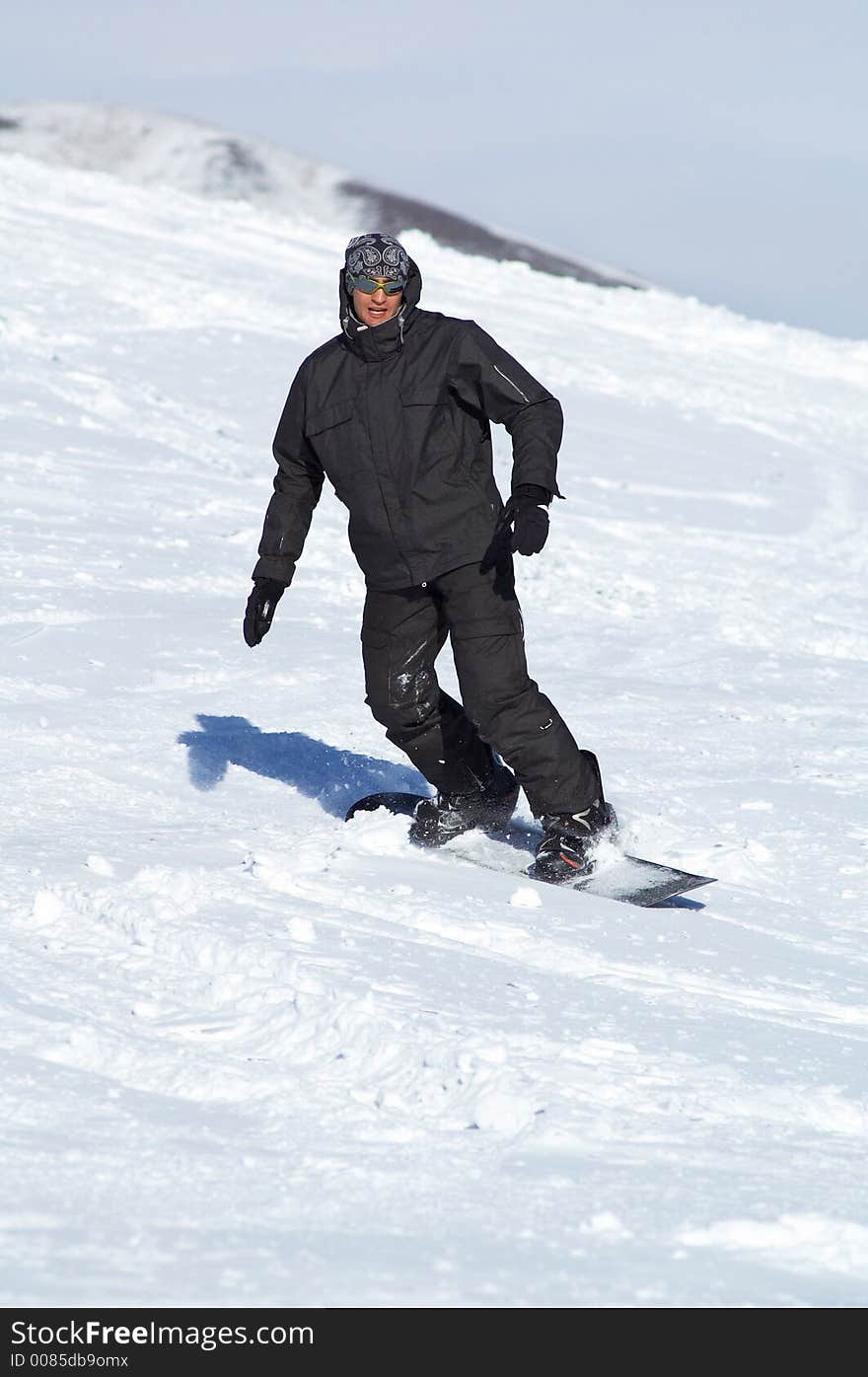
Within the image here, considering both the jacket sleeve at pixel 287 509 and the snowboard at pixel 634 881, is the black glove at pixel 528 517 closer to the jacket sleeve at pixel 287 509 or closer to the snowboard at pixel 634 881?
the jacket sleeve at pixel 287 509

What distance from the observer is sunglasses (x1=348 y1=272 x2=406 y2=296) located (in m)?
4.22

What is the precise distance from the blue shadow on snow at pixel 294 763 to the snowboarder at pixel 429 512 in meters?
0.68

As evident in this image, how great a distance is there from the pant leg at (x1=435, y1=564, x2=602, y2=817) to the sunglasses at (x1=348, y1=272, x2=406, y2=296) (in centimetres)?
80

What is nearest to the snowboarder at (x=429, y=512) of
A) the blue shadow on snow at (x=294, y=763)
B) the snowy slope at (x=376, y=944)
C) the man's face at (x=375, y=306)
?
the man's face at (x=375, y=306)

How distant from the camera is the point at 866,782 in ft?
19.5

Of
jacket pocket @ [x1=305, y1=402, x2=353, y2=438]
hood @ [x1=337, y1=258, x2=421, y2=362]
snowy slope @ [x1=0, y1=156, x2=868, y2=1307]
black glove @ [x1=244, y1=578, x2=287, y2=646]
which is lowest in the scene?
snowy slope @ [x1=0, y1=156, x2=868, y2=1307]

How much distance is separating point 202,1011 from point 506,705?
152 cm

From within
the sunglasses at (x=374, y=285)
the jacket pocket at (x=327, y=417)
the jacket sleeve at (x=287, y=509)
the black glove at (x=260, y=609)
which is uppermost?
the sunglasses at (x=374, y=285)

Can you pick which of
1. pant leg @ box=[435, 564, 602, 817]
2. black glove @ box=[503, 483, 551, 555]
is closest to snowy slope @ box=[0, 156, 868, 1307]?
pant leg @ box=[435, 564, 602, 817]

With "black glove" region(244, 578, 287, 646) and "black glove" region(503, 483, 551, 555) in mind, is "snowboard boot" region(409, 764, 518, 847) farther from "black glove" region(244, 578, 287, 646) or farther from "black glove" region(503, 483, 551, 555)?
"black glove" region(503, 483, 551, 555)

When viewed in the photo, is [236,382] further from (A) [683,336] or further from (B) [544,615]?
(A) [683,336]

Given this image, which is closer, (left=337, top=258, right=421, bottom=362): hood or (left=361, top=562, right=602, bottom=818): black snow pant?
(left=337, top=258, right=421, bottom=362): hood

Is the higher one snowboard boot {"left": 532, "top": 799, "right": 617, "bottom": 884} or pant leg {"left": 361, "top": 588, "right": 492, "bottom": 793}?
pant leg {"left": 361, "top": 588, "right": 492, "bottom": 793}

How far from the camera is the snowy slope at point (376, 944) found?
248 cm
